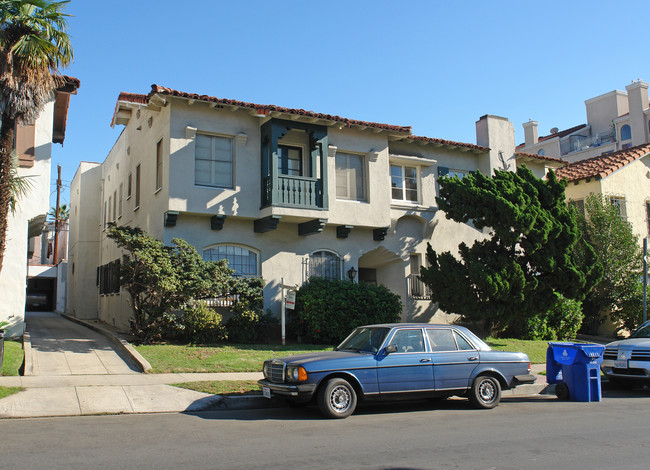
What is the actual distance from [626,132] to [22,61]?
46.8 meters

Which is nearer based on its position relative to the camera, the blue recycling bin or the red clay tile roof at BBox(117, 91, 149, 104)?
the blue recycling bin

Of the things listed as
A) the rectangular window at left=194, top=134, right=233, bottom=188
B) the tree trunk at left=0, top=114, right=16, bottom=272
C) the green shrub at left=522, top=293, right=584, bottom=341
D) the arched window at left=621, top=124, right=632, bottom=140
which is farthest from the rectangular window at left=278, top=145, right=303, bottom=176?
the arched window at left=621, top=124, right=632, bottom=140

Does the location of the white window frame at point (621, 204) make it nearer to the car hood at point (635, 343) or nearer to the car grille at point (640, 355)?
the car hood at point (635, 343)

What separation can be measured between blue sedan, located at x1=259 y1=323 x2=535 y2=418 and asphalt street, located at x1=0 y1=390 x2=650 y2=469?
370mm

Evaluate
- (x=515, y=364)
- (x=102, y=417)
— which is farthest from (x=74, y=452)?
(x=515, y=364)

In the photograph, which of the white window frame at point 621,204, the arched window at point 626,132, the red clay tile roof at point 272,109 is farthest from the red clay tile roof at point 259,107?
the arched window at point 626,132

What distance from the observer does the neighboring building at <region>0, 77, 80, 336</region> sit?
52.3 feet

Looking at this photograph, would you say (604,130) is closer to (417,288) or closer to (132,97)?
(417,288)

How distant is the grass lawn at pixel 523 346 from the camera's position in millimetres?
17461

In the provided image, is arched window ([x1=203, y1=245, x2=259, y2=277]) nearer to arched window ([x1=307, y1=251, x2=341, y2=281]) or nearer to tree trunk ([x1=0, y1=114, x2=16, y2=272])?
arched window ([x1=307, y1=251, x2=341, y2=281])

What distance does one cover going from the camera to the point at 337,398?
30.3 feet

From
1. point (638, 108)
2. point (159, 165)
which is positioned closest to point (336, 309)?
point (159, 165)

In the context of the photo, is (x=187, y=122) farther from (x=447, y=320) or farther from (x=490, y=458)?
(x=490, y=458)

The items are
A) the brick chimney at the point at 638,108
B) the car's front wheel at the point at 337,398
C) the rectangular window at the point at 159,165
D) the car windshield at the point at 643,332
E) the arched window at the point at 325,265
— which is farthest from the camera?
the brick chimney at the point at 638,108
